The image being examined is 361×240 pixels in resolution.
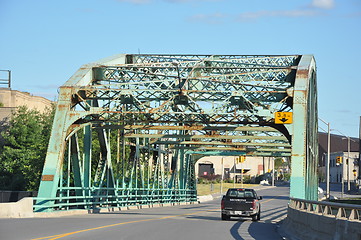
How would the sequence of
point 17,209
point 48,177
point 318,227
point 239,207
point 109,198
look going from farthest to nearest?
point 109,198, point 239,207, point 48,177, point 17,209, point 318,227

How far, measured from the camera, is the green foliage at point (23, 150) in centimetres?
5066

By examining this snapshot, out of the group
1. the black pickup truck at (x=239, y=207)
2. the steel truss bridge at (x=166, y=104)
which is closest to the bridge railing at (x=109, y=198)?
the steel truss bridge at (x=166, y=104)

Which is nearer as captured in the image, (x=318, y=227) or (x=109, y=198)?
(x=318, y=227)

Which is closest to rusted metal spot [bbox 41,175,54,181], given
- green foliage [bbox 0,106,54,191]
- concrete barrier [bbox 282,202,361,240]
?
concrete barrier [bbox 282,202,361,240]

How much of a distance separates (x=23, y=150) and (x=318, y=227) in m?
41.6

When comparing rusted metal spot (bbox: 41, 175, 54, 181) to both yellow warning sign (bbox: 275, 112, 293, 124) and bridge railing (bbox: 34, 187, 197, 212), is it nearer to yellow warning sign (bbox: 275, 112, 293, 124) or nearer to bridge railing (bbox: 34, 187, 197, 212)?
bridge railing (bbox: 34, 187, 197, 212)

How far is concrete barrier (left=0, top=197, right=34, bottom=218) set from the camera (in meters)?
25.9

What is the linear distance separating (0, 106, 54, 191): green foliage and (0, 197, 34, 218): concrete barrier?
72.5 ft

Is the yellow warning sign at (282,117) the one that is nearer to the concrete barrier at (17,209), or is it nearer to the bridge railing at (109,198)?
the bridge railing at (109,198)

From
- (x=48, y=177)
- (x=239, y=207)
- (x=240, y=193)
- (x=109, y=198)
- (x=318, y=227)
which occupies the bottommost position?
(x=109, y=198)

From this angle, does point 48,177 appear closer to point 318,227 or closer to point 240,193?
point 240,193

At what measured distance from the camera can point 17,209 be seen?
87.2 feet

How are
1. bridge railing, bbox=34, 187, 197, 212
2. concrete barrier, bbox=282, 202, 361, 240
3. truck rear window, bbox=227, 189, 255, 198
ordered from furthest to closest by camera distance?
truck rear window, bbox=227, 189, 255, 198 < bridge railing, bbox=34, 187, 197, 212 < concrete barrier, bbox=282, 202, 361, 240

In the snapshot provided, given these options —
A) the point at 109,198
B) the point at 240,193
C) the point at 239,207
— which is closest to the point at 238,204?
the point at 239,207
